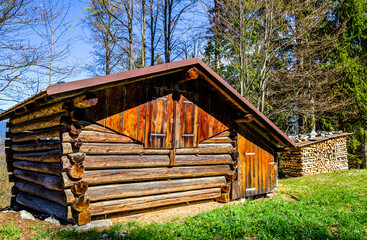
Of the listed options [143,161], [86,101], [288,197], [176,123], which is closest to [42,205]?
[143,161]

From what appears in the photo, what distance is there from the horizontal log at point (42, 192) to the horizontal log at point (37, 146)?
1117mm

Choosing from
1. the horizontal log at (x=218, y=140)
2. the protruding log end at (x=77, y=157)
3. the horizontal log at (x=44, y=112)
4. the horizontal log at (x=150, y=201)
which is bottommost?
the horizontal log at (x=150, y=201)

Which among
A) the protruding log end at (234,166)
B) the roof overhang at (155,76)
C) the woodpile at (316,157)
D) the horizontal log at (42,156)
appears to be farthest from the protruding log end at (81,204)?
the woodpile at (316,157)

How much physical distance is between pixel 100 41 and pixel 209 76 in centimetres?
1560

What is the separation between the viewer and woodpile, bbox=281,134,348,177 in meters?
16.7

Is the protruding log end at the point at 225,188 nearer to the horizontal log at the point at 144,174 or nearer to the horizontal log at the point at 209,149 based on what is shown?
the horizontal log at the point at 144,174

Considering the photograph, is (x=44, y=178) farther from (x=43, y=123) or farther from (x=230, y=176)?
(x=230, y=176)

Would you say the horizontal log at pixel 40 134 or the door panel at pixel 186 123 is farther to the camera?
the door panel at pixel 186 123

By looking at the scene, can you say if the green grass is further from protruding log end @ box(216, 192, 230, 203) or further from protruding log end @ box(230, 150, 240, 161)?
protruding log end @ box(230, 150, 240, 161)

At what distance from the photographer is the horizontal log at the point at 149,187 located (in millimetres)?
6969

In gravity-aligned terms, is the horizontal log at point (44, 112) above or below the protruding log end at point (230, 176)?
above

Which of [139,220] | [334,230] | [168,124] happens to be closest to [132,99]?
[168,124]

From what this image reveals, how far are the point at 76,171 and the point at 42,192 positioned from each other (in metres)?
2.36

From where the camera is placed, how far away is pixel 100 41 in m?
21.5
